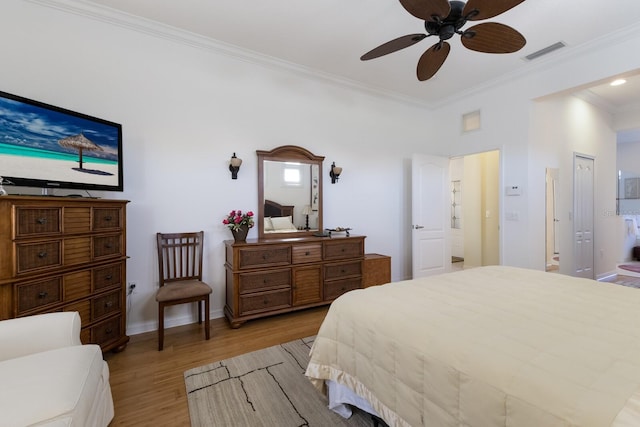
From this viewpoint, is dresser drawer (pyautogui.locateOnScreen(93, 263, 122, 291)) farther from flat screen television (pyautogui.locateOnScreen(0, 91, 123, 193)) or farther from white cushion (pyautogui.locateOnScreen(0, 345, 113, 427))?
white cushion (pyautogui.locateOnScreen(0, 345, 113, 427))

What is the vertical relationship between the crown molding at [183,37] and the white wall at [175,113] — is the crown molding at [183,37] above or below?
above

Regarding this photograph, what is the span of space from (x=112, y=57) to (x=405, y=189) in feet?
13.6

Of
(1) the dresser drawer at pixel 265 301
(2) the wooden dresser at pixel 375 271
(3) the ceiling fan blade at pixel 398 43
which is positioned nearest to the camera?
(3) the ceiling fan blade at pixel 398 43

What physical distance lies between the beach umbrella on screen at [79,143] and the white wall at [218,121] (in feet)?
1.52

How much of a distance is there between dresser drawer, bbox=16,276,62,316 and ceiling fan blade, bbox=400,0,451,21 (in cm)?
298

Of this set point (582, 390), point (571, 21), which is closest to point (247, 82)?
point (571, 21)

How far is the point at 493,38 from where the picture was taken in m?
2.08

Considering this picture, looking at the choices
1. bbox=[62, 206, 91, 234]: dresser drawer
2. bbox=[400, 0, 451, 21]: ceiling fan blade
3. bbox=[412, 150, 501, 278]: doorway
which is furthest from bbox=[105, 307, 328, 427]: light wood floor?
bbox=[400, 0, 451, 21]: ceiling fan blade

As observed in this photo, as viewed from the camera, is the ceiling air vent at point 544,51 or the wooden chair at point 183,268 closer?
the wooden chair at point 183,268

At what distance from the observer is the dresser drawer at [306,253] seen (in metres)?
3.13

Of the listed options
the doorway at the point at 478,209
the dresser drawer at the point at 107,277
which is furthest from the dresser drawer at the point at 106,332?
the doorway at the point at 478,209

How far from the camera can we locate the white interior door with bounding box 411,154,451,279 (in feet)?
14.2

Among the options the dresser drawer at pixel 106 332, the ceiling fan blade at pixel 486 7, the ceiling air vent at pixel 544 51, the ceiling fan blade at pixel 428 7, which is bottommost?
the dresser drawer at pixel 106 332

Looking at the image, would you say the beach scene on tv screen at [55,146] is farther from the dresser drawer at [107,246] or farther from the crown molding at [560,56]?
the crown molding at [560,56]
